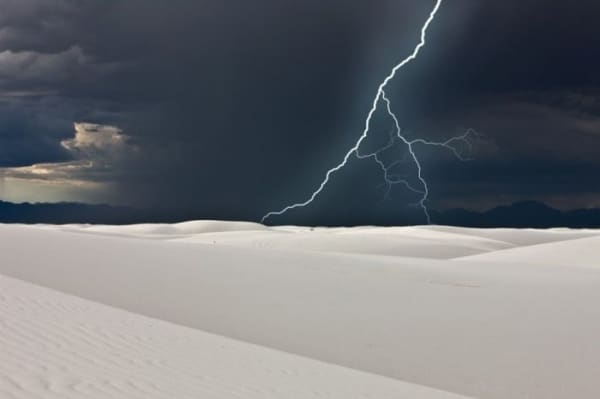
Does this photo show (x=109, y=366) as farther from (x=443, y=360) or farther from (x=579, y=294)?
(x=579, y=294)

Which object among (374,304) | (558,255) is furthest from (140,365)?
(558,255)

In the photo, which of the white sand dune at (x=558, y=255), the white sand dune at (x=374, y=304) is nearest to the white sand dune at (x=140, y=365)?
the white sand dune at (x=374, y=304)

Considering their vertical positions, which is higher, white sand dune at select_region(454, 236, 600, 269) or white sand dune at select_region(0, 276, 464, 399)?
white sand dune at select_region(454, 236, 600, 269)

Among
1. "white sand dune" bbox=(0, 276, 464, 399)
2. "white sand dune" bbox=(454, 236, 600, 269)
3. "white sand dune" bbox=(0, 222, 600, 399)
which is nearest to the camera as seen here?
"white sand dune" bbox=(0, 276, 464, 399)

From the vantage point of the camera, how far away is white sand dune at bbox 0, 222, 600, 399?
30.6 ft

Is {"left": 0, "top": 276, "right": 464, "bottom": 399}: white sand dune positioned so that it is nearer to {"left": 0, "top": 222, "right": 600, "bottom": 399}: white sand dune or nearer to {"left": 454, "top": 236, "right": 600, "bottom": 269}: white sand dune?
{"left": 0, "top": 222, "right": 600, "bottom": 399}: white sand dune

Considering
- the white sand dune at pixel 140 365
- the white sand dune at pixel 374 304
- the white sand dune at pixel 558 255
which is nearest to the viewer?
the white sand dune at pixel 140 365

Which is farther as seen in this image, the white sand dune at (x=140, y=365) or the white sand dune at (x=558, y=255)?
the white sand dune at (x=558, y=255)

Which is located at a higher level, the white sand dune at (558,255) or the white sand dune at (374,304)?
the white sand dune at (558,255)

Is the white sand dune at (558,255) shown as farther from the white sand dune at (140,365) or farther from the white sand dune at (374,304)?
the white sand dune at (140,365)

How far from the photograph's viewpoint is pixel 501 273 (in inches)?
781

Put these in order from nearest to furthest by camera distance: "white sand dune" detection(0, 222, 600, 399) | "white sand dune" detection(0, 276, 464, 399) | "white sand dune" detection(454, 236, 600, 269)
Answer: "white sand dune" detection(0, 276, 464, 399), "white sand dune" detection(0, 222, 600, 399), "white sand dune" detection(454, 236, 600, 269)

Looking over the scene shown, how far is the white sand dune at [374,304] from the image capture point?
9.33m

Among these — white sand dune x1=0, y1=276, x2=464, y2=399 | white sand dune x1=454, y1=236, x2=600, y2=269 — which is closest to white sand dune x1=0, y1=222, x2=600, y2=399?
white sand dune x1=0, y1=276, x2=464, y2=399
